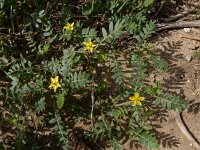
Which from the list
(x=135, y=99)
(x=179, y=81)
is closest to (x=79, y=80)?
(x=135, y=99)

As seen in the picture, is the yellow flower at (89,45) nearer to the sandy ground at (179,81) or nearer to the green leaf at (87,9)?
the green leaf at (87,9)

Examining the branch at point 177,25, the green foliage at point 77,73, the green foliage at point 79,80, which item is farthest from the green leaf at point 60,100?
the branch at point 177,25

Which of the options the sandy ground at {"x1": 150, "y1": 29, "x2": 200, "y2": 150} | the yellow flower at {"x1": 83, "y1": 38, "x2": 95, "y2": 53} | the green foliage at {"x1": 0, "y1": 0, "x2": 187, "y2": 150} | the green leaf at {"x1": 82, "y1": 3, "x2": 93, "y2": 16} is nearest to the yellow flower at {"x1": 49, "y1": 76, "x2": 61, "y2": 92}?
the green foliage at {"x1": 0, "y1": 0, "x2": 187, "y2": 150}

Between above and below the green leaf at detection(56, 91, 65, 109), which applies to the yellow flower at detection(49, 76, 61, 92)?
above

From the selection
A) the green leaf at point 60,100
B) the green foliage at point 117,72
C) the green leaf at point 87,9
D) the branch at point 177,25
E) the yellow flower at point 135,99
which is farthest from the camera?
the branch at point 177,25

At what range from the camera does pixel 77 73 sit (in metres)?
3.76

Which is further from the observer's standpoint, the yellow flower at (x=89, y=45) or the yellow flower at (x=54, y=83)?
the yellow flower at (x=89, y=45)

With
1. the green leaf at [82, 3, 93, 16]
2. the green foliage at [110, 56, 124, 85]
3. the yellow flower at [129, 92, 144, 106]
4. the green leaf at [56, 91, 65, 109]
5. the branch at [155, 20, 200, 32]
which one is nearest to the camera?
the green leaf at [56, 91, 65, 109]

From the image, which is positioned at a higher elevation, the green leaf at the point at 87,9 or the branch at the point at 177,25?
the green leaf at the point at 87,9

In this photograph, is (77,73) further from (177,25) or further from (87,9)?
(177,25)

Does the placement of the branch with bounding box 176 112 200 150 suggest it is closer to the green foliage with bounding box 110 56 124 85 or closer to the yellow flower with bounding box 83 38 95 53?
the green foliage with bounding box 110 56 124 85

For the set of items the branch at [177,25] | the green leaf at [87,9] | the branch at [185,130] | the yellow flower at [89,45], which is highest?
the green leaf at [87,9]

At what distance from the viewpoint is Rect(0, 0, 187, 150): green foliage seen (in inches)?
136

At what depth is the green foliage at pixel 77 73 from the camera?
344 centimetres
